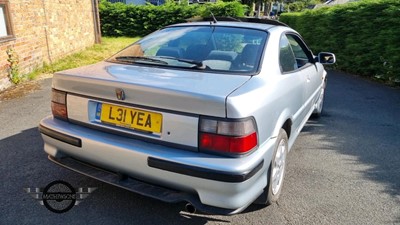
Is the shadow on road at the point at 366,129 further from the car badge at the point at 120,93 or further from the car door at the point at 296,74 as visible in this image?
the car badge at the point at 120,93

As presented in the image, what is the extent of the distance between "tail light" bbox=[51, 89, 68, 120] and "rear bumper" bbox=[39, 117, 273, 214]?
0.17 m

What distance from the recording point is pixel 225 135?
6.43ft

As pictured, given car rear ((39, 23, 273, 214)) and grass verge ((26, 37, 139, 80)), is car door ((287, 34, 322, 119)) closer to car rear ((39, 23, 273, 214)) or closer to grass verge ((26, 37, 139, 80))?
car rear ((39, 23, 273, 214))

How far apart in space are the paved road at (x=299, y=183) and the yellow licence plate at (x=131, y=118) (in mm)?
812

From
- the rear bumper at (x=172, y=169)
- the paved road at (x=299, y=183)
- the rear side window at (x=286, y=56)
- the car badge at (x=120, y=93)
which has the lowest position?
the paved road at (x=299, y=183)

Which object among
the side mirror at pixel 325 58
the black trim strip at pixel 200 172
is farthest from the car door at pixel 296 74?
the black trim strip at pixel 200 172

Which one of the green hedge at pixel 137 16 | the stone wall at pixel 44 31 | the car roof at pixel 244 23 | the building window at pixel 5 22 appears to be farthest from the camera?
the green hedge at pixel 137 16

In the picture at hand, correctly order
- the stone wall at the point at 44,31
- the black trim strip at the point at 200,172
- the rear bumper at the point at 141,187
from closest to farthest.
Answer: the black trim strip at the point at 200,172 < the rear bumper at the point at 141,187 < the stone wall at the point at 44,31

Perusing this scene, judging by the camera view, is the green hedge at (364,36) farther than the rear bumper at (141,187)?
Yes

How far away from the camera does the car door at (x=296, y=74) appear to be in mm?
2911

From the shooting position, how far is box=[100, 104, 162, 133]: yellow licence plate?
2107mm

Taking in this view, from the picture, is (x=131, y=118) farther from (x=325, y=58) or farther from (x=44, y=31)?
(x=44, y=31)

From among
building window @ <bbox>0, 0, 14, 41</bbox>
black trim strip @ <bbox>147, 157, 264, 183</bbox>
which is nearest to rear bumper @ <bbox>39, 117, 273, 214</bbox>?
black trim strip @ <bbox>147, 157, 264, 183</bbox>

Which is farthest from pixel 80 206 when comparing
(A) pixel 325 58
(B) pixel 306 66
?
(A) pixel 325 58
